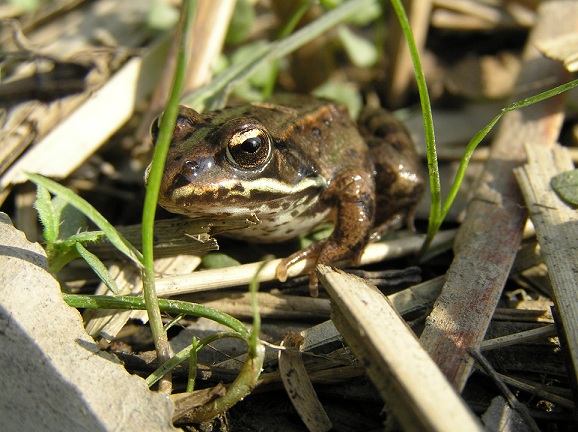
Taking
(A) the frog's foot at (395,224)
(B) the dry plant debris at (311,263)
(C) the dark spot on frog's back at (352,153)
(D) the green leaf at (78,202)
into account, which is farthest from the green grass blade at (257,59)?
(D) the green leaf at (78,202)

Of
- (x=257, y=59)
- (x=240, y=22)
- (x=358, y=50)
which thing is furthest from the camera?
Answer: (x=358, y=50)

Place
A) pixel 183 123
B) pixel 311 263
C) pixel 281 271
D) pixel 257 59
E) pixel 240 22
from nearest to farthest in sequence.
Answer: pixel 183 123 → pixel 281 271 → pixel 311 263 → pixel 257 59 → pixel 240 22

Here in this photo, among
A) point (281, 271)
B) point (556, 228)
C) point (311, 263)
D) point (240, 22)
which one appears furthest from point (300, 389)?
point (240, 22)

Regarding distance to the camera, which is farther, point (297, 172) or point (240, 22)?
point (240, 22)

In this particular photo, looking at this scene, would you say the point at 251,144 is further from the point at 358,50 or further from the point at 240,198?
the point at 358,50

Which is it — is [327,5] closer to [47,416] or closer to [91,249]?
[91,249]

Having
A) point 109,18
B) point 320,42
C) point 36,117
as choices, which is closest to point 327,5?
point 320,42

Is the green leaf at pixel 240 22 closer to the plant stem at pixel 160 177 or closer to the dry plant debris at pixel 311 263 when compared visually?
the dry plant debris at pixel 311 263
